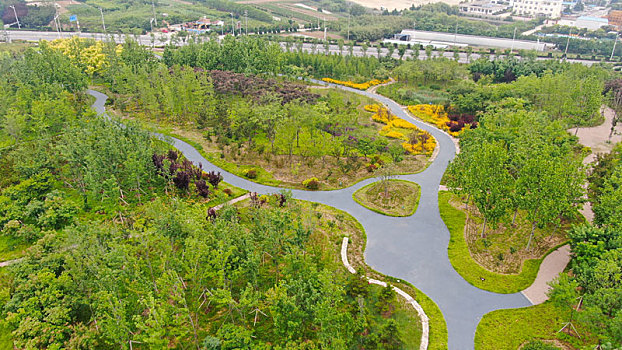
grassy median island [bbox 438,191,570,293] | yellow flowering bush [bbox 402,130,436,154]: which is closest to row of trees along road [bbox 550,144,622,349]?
grassy median island [bbox 438,191,570,293]

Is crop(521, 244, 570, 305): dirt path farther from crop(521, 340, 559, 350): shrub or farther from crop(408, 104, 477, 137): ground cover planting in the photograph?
crop(408, 104, 477, 137): ground cover planting

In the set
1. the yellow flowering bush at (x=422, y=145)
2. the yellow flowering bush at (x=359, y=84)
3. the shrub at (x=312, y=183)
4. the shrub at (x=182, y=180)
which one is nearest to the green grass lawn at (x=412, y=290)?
the shrub at (x=312, y=183)

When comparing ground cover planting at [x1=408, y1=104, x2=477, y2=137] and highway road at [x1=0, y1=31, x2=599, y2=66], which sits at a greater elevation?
highway road at [x1=0, y1=31, x2=599, y2=66]

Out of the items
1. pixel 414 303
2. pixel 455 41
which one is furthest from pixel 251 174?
pixel 455 41

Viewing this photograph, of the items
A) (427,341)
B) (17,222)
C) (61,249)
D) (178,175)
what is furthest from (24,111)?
(427,341)

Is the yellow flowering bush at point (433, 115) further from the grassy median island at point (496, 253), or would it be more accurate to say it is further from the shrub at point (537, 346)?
the shrub at point (537, 346)
